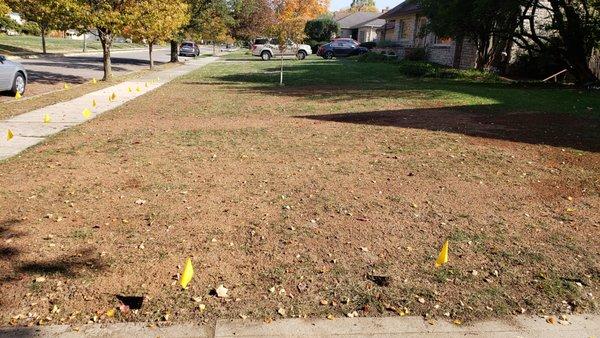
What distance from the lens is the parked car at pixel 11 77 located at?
41.5 feet

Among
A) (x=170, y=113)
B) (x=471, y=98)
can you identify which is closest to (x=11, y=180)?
(x=170, y=113)

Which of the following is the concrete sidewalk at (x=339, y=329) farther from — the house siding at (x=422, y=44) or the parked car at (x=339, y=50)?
the parked car at (x=339, y=50)

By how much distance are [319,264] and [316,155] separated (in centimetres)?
344

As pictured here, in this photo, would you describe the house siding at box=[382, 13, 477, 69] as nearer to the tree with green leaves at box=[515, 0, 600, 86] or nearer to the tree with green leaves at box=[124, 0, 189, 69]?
the tree with green leaves at box=[515, 0, 600, 86]

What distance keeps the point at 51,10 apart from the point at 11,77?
361 cm

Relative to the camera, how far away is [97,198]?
16.7 feet

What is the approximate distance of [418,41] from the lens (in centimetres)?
3394

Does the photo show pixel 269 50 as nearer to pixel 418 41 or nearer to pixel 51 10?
pixel 418 41

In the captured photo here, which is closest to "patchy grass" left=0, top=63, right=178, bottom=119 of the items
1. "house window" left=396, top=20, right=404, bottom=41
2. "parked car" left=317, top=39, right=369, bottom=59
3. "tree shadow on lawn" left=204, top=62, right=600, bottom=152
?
"tree shadow on lawn" left=204, top=62, right=600, bottom=152

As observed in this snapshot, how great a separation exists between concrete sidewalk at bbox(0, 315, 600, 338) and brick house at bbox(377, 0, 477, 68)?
20280mm

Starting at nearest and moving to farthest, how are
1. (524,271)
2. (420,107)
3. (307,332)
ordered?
(307,332) → (524,271) → (420,107)

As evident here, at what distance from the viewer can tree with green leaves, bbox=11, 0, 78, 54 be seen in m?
15.1

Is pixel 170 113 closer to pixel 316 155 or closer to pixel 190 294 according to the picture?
pixel 316 155

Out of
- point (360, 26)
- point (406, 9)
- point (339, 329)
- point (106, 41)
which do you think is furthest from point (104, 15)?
point (360, 26)
